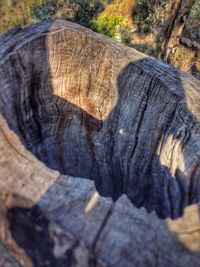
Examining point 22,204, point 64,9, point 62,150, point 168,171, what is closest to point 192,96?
point 168,171

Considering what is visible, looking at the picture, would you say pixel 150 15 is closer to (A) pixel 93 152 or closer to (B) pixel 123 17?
(B) pixel 123 17

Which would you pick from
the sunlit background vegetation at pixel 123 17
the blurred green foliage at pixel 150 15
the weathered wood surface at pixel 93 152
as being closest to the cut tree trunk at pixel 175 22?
the sunlit background vegetation at pixel 123 17

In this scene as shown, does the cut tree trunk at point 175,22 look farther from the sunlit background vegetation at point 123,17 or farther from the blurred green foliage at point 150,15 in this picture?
the blurred green foliage at point 150,15

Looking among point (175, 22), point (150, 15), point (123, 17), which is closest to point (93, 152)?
point (175, 22)

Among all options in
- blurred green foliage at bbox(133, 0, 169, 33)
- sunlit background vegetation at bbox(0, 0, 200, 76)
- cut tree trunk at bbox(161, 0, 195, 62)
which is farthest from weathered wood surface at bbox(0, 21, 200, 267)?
blurred green foliage at bbox(133, 0, 169, 33)

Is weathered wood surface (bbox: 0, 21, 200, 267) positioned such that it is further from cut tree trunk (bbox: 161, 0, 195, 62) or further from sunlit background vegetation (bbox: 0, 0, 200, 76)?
sunlit background vegetation (bbox: 0, 0, 200, 76)

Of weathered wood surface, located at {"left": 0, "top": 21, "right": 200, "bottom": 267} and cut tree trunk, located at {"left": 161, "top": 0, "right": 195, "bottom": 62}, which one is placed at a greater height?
weathered wood surface, located at {"left": 0, "top": 21, "right": 200, "bottom": 267}

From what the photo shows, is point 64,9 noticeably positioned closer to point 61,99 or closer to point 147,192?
point 61,99
